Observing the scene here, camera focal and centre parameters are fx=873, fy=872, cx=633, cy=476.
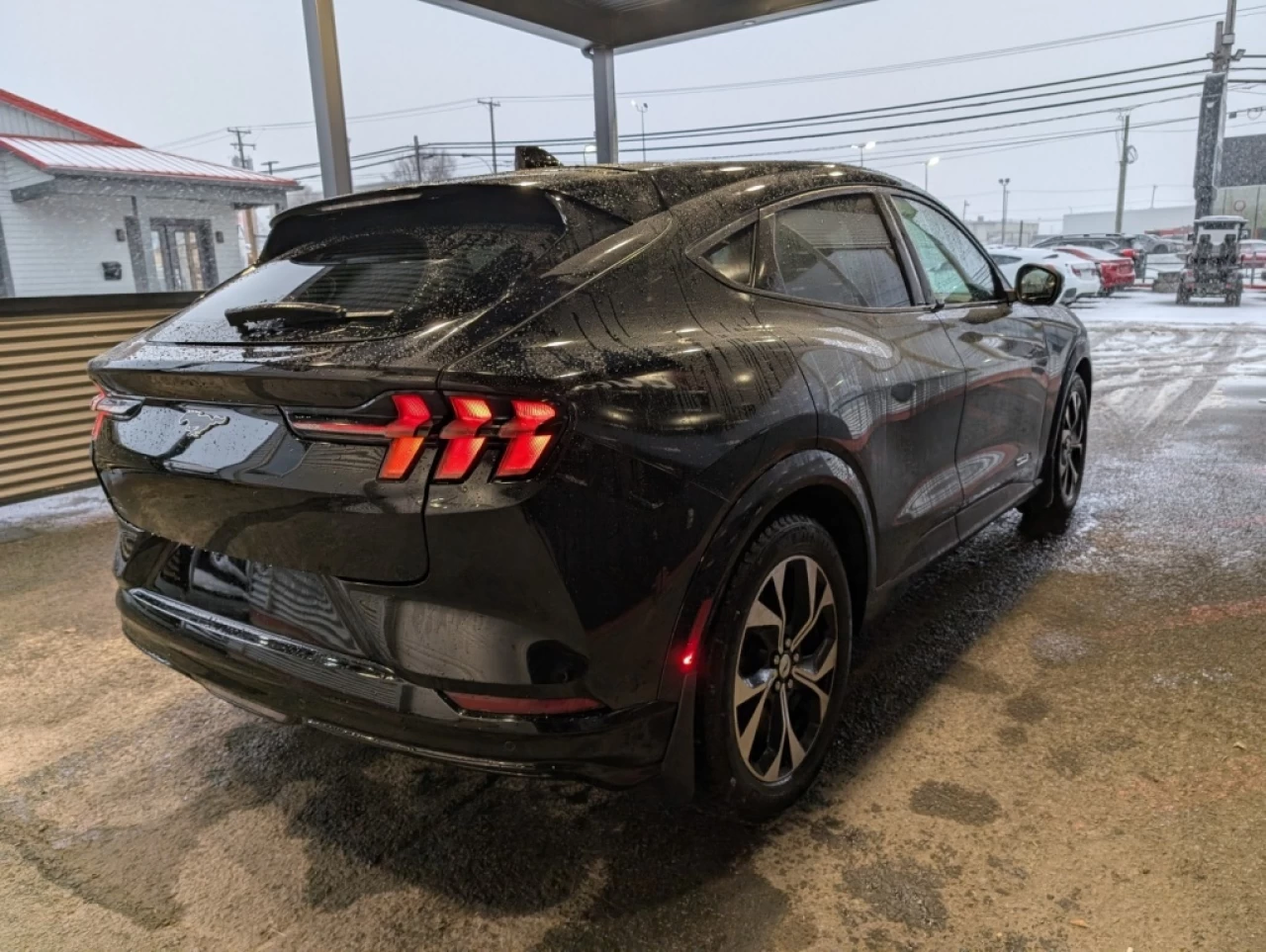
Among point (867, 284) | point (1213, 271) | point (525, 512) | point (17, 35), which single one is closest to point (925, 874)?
point (525, 512)

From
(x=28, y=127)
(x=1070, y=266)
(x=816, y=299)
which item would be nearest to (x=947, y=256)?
(x=816, y=299)

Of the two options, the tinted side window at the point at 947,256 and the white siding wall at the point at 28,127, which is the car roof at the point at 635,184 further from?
the white siding wall at the point at 28,127

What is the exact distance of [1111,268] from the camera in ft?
67.4

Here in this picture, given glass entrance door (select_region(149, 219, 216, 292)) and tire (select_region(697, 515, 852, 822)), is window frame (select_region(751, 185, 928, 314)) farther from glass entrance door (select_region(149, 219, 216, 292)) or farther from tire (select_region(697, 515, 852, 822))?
glass entrance door (select_region(149, 219, 216, 292))

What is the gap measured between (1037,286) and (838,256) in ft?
5.16

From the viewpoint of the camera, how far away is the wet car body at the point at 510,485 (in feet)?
5.27

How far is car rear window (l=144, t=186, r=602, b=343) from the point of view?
71.9 inches

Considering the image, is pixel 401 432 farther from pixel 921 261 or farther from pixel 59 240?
pixel 59 240

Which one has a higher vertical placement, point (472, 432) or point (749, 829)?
point (472, 432)

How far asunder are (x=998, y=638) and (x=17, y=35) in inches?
259

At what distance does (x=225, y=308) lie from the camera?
2.20 metres

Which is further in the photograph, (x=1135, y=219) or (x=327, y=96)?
(x=1135, y=219)

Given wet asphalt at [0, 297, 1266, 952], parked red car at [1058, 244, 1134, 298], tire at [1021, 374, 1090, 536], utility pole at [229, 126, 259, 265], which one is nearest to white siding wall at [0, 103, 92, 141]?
utility pole at [229, 126, 259, 265]

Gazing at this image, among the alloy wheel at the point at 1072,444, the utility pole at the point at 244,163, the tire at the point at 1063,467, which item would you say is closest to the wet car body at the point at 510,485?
the tire at the point at 1063,467
